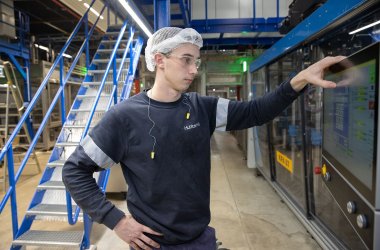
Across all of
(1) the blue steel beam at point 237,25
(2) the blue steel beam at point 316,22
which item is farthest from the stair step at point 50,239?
(1) the blue steel beam at point 237,25

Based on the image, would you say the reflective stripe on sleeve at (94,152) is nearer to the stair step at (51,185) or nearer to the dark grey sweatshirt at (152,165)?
the dark grey sweatshirt at (152,165)

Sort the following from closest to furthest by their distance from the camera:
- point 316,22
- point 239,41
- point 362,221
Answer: point 362,221 < point 316,22 < point 239,41

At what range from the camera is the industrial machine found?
125 centimetres

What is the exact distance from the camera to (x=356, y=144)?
154 cm

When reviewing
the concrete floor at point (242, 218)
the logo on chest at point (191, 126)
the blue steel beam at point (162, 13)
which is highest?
the blue steel beam at point (162, 13)

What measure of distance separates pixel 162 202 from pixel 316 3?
8.98 ft

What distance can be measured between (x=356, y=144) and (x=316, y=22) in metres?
1.48

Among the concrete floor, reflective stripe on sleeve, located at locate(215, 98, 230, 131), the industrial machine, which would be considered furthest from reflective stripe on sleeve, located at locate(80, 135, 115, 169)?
the concrete floor

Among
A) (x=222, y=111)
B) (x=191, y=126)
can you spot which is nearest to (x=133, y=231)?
(x=191, y=126)

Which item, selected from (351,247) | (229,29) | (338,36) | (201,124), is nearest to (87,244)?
(201,124)

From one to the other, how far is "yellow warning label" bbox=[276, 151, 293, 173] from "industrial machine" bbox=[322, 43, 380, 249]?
2.32m

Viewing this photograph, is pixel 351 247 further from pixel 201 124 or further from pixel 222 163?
pixel 222 163

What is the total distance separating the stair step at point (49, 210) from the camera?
10.2 ft

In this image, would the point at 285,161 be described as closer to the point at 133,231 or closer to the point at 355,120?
the point at 355,120
